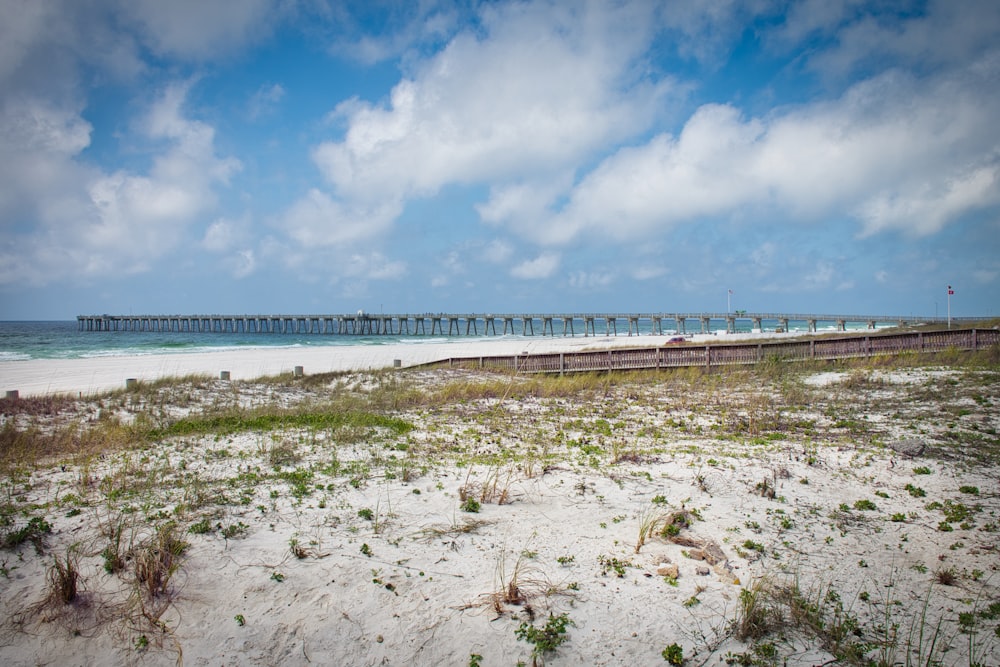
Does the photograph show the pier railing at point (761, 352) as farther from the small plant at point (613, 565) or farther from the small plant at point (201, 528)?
the small plant at point (201, 528)

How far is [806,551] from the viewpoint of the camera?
16.7ft

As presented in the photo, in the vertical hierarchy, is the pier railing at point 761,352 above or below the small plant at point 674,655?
above

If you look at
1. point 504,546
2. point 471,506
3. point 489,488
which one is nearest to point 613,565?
point 504,546

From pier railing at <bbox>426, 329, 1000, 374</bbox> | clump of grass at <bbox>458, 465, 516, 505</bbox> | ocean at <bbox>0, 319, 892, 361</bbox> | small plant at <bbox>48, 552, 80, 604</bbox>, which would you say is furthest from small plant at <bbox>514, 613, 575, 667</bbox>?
ocean at <bbox>0, 319, 892, 361</bbox>

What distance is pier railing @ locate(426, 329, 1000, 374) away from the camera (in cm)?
1884

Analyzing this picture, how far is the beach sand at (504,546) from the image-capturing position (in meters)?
3.93

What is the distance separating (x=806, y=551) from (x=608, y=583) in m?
2.21

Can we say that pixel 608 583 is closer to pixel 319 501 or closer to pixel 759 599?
pixel 759 599

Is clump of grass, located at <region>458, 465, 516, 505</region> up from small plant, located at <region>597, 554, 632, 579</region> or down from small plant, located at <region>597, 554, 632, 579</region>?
up

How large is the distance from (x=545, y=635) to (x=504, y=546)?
1.32 m

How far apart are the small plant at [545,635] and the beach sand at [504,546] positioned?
4 centimetres

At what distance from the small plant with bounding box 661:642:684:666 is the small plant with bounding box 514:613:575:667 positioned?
739 mm

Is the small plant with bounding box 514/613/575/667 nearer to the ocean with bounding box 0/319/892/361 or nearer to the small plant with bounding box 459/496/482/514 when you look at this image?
the small plant with bounding box 459/496/482/514

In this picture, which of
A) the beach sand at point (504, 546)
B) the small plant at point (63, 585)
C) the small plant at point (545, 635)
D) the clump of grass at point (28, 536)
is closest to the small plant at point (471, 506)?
the beach sand at point (504, 546)
